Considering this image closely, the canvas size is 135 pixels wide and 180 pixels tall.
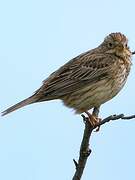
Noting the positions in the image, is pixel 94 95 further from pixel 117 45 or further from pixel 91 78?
pixel 117 45

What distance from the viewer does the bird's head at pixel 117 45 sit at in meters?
10.2

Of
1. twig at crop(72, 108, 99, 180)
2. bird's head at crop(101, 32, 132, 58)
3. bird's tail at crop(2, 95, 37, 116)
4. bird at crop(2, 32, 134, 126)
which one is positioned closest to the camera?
twig at crop(72, 108, 99, 180)

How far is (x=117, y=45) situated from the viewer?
10.4 m

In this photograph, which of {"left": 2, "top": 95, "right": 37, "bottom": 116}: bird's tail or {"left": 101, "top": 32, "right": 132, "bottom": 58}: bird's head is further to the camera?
{"left": 101, "top": 32, "right": 132, "bottom": 58}: bird's head

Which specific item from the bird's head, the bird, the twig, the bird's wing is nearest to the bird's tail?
the bird

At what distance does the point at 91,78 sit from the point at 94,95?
32.1 inches

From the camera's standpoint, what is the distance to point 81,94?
9602 millimetres

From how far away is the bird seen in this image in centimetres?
932

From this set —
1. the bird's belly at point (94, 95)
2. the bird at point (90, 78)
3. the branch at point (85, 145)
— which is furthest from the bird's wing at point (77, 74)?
the branch at point (85, 145)

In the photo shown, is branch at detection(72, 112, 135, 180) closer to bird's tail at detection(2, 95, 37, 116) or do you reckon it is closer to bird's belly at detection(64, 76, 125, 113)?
bird's belly at detection(64, 76, 125, 113)

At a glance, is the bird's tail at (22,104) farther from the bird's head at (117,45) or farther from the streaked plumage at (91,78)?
the bird's head at (117,45)

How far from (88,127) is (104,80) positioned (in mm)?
2615

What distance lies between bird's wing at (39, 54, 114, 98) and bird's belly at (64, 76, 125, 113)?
0.15m

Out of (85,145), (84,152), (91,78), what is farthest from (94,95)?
(84,152)
